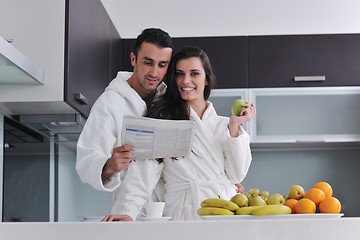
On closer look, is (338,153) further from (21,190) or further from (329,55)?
(21,190)

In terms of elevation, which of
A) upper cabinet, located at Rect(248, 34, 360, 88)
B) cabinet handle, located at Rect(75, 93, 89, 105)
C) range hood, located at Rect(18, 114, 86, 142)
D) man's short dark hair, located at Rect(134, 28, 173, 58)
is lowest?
range hood, located at Rect(18, 114, 86, 142)

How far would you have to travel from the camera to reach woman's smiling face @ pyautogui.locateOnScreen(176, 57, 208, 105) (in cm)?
218

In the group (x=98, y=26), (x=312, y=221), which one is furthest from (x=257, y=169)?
(x=312, y=221)

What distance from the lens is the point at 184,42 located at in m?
3.67

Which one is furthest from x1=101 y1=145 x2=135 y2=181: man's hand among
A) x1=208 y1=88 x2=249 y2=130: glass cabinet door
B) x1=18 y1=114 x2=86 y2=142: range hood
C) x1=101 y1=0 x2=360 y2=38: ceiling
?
x1=101 y1=0 x2=360 y2=38: ceiling

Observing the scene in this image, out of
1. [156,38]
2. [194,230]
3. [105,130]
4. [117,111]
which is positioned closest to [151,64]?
[156,38]

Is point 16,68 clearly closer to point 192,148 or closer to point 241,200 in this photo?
point 192,148

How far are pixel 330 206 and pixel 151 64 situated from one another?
3.37 feet

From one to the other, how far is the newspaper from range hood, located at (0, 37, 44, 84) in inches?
25.8

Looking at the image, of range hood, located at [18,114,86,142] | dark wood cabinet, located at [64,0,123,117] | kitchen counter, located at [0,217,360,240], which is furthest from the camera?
range hood, located at [18,114,86,142]

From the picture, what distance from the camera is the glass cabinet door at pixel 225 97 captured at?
11.9 ft

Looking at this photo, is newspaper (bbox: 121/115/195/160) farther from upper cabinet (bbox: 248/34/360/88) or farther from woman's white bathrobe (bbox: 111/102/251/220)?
upper cabinet (bbox: 248/34/360/88)

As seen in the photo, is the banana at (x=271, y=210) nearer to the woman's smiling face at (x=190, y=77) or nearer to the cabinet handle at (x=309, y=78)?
the woman's smiling face at (x=190, y=77)

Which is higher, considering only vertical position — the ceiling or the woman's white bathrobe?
the ceiling
